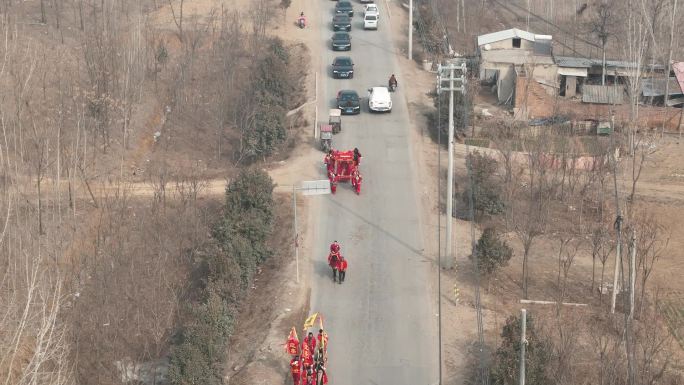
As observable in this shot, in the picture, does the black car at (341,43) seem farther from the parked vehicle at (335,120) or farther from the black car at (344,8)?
the parked vehicle at (335,120)

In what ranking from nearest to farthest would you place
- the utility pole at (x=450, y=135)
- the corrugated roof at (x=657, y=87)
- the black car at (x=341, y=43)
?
the utility pole at (x=450, y=135) < the corrugated roof at (x=657, y=87) < the black car at (x=341, y=43)

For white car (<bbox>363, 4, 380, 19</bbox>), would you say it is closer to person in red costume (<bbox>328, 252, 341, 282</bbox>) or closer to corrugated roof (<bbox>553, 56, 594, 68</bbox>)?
corrugated roof (<bbox>553, 56, 594, 68</bbox>)

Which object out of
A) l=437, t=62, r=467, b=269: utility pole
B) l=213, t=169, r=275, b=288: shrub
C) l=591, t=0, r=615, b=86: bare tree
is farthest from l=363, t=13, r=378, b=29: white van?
l=437, t=62, r=467, b=269: utility pole

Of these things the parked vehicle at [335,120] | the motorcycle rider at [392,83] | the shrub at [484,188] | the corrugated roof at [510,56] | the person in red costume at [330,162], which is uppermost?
the corrugated roof at [510,56]

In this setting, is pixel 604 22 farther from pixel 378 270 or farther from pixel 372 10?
pixel 378 270

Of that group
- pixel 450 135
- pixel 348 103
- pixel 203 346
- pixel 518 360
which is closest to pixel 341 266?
pixel 450 135

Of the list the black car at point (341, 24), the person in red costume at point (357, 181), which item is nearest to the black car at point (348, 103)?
the person in red costume at point (357, 181)

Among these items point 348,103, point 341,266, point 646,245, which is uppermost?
point 348,103
